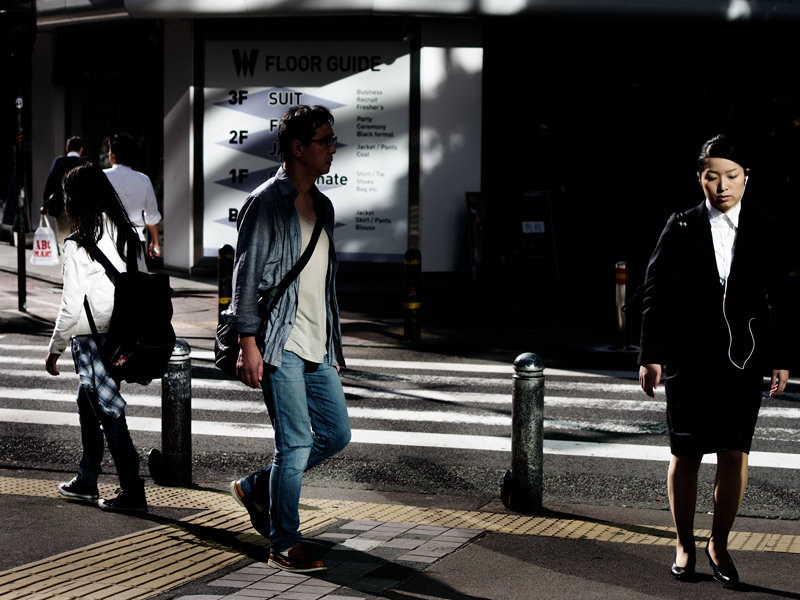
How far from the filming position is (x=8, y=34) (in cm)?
1339

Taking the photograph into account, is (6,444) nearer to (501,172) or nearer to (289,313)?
(289,313)

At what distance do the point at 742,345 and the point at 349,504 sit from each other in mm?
2347

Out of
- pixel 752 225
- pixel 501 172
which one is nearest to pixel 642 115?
pixel 501 172

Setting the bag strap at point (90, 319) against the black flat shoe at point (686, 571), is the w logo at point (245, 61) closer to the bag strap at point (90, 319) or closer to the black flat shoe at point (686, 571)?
the bag strap at point (90, 319)

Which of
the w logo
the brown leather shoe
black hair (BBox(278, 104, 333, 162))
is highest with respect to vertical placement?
the w logo

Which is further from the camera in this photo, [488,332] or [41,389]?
[488,332]

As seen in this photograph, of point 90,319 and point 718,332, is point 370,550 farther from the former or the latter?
point 90,319

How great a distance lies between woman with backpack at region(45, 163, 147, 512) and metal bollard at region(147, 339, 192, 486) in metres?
0.47

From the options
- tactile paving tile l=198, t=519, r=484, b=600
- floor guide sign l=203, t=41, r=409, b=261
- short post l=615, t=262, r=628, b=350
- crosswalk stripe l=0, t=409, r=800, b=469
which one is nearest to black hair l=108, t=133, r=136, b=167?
crosswalk stripe l=0, t=409, r=800, b=469

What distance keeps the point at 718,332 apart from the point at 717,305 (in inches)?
4.5

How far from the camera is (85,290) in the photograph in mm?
6230

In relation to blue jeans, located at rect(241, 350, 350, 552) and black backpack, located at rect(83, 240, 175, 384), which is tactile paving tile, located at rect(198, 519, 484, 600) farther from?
black backpack, located at rect(83, 240, 175, 384)

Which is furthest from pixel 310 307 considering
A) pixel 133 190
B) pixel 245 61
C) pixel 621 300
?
pixel 245 61

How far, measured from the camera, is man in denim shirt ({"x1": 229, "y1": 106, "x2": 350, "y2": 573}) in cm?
505
